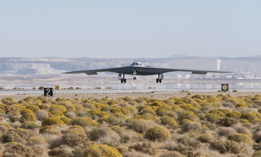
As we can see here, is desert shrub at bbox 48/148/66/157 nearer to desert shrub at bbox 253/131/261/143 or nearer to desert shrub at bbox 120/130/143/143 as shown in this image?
desert shrub at bbox 120/130/143/143

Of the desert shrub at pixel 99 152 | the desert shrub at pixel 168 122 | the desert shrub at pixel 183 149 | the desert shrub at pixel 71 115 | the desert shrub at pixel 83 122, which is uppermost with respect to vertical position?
the desert shrub at pixel 99 152

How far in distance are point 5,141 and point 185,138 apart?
919 centimetres

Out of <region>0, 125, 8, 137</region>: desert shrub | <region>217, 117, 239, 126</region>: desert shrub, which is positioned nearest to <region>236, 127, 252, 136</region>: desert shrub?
<region>217, 117, 239, 126</region>: desert shrub

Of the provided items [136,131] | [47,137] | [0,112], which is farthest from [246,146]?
[0,112]

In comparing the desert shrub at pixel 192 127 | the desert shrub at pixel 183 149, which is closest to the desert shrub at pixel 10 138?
the desert shrub at pixel 183 149

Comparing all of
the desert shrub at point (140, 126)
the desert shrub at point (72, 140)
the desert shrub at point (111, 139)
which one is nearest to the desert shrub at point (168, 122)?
the desert shrub at point (140, 126)

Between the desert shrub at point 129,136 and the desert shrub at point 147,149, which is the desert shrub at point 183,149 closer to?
the desert shrub at point 147,149

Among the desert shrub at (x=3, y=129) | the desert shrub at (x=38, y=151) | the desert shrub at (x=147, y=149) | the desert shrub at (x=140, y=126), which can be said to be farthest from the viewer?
the desert shrub at (x=140, y=126)

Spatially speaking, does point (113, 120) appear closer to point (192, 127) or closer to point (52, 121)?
point (52, 121)

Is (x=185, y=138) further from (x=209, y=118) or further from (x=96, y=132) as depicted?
(x=209, y=118)

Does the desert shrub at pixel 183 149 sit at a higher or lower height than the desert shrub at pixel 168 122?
higher

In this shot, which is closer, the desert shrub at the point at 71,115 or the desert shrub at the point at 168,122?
the desert shrub at the point at 168,122

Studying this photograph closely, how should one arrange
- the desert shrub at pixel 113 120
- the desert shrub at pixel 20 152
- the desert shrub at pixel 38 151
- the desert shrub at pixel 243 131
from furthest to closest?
the desert shrub at pixel 113 120, the desert shrub at pixel 243 131, the desert shrub at pixel 38 151, the desert shrub at pixel 20 152

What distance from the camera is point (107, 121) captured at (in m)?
25.8
